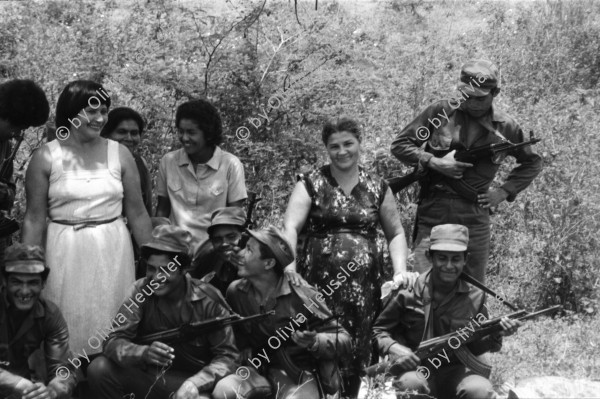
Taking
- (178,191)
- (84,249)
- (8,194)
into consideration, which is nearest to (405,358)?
(178,191)

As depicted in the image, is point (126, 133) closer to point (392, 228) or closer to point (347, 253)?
point (347, 253)

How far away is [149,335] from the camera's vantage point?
5414 millimetres

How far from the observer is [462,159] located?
6281mm

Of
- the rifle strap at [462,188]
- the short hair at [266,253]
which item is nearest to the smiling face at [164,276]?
the short hair at [266,253]

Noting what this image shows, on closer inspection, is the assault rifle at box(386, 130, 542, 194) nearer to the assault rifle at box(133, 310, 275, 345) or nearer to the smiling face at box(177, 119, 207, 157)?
the smiling face at box(177, 119, 207, 157)

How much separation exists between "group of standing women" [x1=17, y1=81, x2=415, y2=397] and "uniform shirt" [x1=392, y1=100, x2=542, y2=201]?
0.51 m

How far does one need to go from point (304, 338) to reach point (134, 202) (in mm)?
1324

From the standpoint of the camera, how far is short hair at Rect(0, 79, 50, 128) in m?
5.66

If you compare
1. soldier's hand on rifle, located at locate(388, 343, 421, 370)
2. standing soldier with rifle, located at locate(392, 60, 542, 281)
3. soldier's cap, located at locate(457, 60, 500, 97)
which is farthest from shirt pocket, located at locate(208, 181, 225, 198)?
soldier's cap, located at locate(457, 60, 500, 97)

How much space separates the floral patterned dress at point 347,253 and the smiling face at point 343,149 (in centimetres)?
11

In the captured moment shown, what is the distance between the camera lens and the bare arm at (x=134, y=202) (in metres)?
5.64

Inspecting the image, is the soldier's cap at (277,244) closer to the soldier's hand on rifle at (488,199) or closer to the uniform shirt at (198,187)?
the uniform shirt at (198,187)

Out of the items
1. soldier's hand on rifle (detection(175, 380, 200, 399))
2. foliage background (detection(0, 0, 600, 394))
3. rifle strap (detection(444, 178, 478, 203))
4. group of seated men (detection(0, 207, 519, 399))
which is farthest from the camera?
foliage background (detection(0, 0, 600, 394))

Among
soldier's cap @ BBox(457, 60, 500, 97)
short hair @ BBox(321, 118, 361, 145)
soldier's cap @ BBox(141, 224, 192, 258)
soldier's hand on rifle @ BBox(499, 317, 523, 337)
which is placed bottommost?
soldier's hand on rifle @ BBox(499, 317, 523, 337)
